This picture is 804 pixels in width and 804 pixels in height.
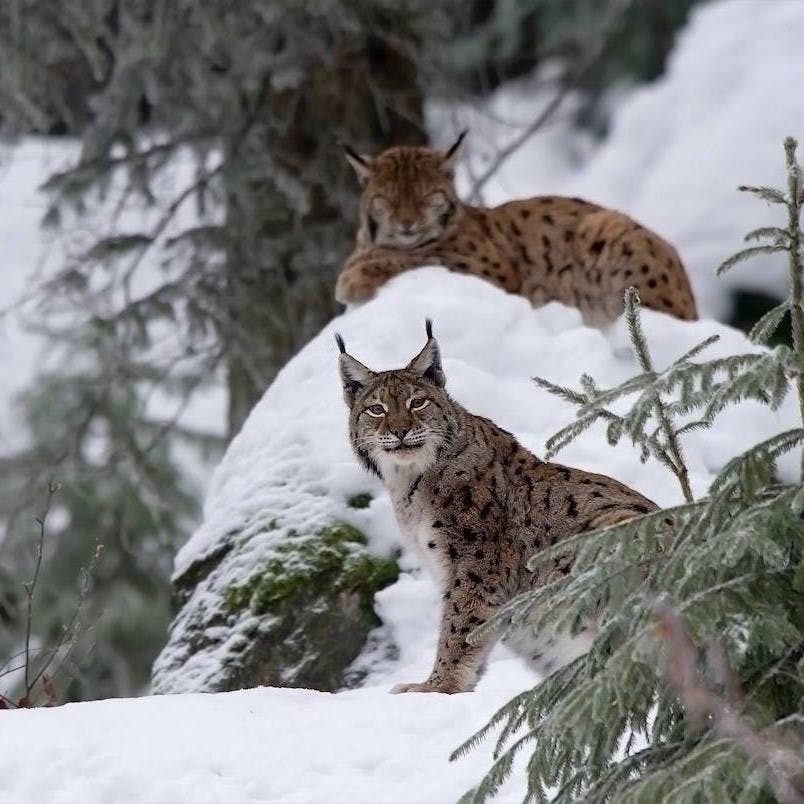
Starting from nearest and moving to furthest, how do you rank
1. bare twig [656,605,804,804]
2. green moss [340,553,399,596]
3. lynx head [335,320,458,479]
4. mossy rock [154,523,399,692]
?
bare twig [656,605,804,804] → lynx head [335,320,458,479] → mossy rock [154,523,399,692] → green moss [340,553,399,596]

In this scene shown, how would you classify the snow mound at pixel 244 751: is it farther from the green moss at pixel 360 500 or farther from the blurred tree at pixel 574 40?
the blurred tree at pixel 574 40

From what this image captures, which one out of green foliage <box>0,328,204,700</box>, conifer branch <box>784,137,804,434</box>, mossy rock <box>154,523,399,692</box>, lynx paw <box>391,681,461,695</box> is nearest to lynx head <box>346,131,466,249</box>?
mossy rock <box>154,523,399,692</box>

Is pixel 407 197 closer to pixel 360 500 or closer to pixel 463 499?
pixel 360 500

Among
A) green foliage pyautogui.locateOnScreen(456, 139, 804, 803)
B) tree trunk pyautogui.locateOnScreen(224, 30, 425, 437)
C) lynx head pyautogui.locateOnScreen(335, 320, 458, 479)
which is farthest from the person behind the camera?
tree trunk pyautogui.locateOnScreen(224, 30, 425, 437)

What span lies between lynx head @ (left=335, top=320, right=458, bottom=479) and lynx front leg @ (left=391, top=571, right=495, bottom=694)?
1.50 feet

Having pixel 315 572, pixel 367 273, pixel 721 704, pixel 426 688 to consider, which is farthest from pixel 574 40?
pixel 721 704

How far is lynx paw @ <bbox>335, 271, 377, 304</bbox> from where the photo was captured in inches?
323

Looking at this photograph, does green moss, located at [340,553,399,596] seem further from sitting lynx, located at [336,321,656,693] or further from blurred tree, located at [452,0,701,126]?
blurred tree, located at [452,0,701,126]

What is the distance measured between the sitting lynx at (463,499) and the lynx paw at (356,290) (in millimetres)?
2131

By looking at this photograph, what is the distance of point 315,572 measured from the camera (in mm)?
6613

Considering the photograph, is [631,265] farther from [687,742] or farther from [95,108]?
[687,742]

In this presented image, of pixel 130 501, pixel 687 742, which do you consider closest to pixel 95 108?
pixel 130 501

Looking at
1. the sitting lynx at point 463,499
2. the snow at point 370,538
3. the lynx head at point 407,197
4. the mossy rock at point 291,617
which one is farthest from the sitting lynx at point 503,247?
the sitting lynx at point 463,499

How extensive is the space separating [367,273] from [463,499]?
2.69 m
